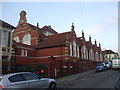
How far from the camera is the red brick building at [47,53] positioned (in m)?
19.6

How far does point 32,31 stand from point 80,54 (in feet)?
46.7

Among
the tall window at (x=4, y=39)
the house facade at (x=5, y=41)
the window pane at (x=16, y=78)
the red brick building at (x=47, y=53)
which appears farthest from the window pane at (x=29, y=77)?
the tall window at (x=4, y=39)

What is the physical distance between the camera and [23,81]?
805 centimetres

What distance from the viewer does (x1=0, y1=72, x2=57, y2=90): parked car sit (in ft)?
24.3

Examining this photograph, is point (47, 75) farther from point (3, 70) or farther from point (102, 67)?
point (102, 67)

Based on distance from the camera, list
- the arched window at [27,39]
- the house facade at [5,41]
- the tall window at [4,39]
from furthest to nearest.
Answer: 1. the arched window at [27,39]
2. the tall window at [4,39]
3. the house facade at [5,41]

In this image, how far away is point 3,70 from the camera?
1616cm

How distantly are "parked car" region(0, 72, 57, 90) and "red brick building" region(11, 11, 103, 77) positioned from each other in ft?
31.7

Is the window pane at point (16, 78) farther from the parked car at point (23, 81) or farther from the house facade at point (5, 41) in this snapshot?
the house facade at point (5, 41)

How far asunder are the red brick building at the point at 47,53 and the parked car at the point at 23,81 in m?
9.65

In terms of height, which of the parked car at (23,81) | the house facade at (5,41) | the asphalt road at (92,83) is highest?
the house facade at (5,41)

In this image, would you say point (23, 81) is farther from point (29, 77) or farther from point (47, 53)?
point (47, 53)

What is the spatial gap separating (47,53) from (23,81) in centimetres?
2452

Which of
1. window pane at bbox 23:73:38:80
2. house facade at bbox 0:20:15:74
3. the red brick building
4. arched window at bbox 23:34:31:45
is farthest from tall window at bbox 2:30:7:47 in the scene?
arched window at bbox 23:34:31:45
